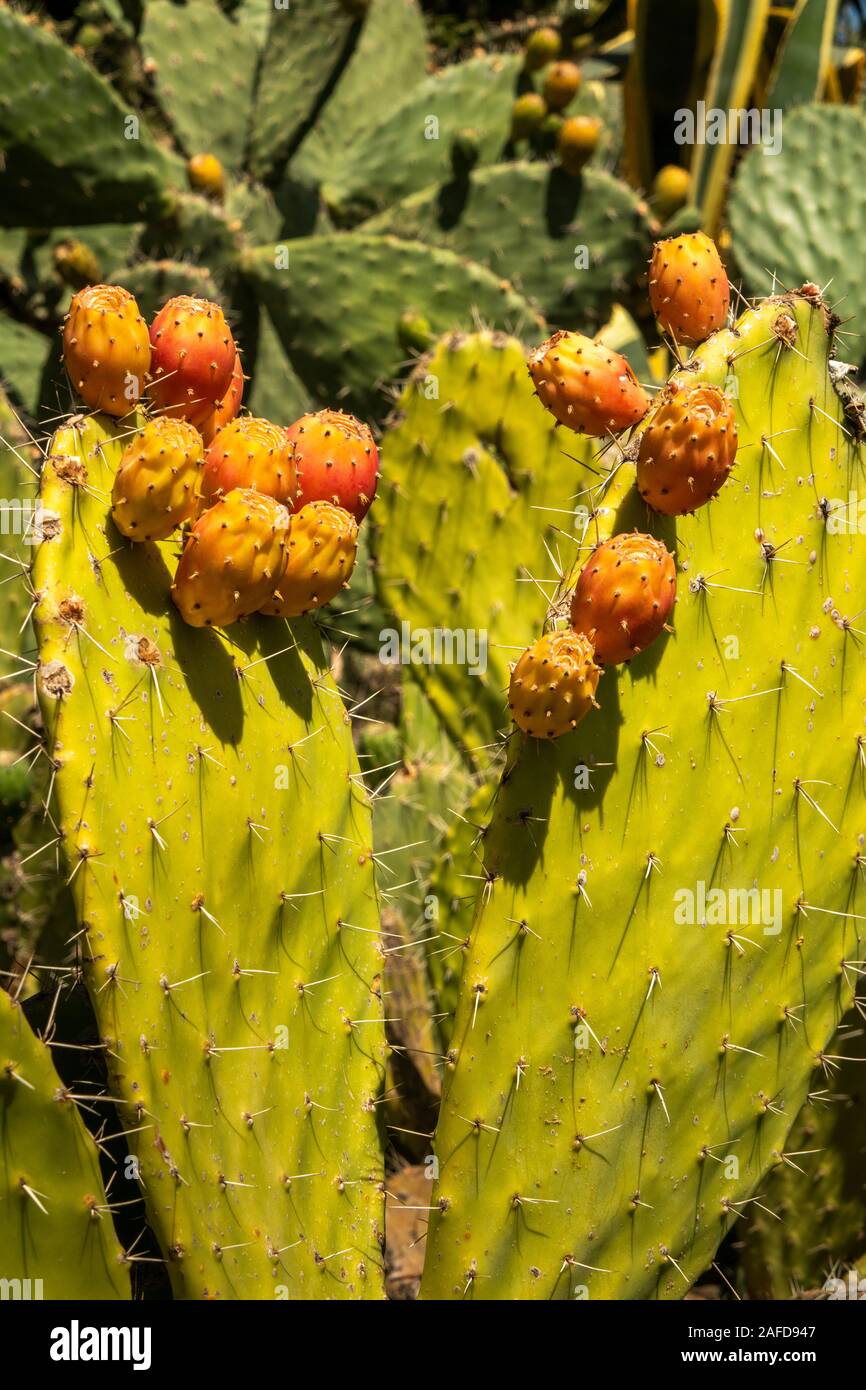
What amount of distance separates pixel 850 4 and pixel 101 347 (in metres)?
6.46

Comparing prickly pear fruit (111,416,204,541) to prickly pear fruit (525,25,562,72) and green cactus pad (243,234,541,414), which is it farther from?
prickly pear fruit (525,25,562,72)

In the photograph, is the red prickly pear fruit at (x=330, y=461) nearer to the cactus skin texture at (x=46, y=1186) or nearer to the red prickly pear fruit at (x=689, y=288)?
the red prickly pear fruit at (x=689, y=288)

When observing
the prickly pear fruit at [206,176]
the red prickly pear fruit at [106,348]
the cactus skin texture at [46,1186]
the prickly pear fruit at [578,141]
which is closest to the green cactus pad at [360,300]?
the prickly pear fruit at [206,176]

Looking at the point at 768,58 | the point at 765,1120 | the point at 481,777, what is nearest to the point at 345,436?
the point at 765,1120

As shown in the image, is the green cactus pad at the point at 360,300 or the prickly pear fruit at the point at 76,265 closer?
the green cactus pad at the point at 360,300

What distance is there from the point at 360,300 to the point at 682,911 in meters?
2.20

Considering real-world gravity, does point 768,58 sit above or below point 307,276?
above

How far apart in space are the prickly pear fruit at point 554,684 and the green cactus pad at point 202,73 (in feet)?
10.6

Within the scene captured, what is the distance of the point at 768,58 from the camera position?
15.8 feet

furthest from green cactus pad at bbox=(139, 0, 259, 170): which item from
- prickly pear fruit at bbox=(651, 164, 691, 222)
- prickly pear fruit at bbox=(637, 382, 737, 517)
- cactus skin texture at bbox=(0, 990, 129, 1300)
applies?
cactus skin texture at bbox=(0, 990, 129, 1300)

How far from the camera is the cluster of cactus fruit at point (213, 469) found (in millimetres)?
1189

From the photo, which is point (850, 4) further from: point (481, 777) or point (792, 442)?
point (792, 442)

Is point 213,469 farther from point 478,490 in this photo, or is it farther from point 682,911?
point 478,490

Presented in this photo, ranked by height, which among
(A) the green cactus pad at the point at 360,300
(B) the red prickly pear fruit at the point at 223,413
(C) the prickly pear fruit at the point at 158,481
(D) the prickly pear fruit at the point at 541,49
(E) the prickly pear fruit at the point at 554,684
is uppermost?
(D) the prickly pear fruit at the point at 541,49
